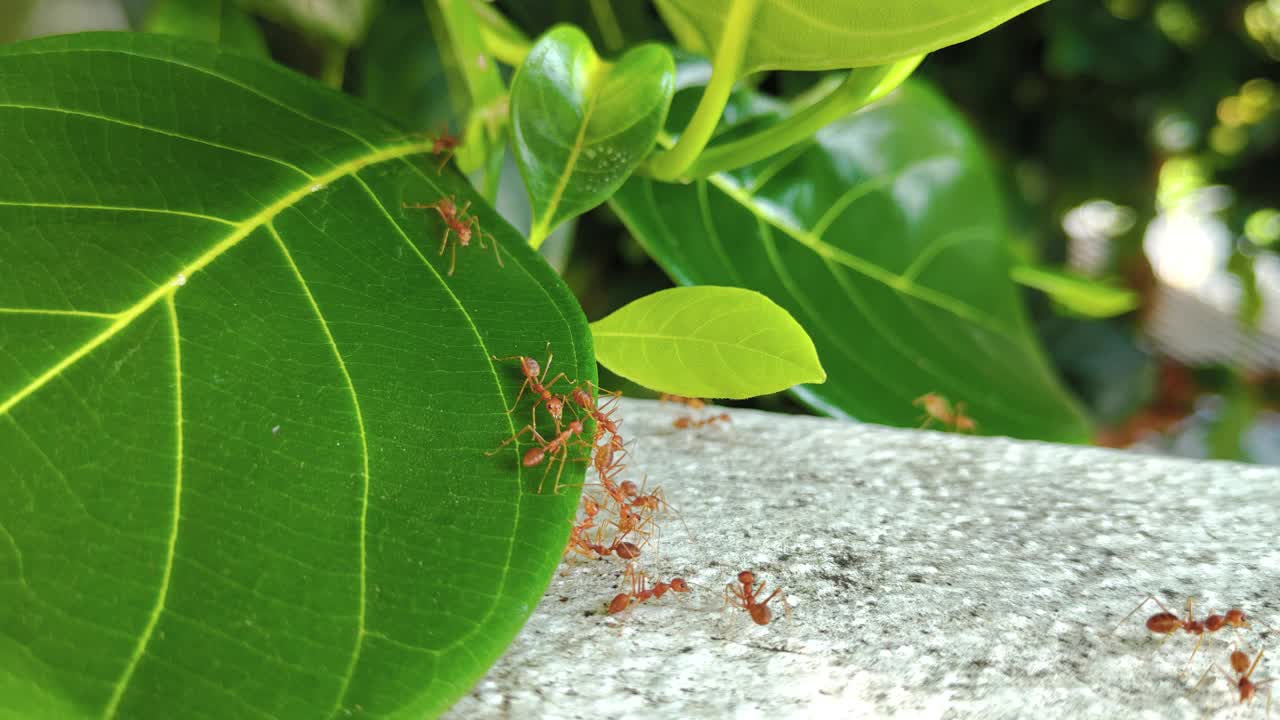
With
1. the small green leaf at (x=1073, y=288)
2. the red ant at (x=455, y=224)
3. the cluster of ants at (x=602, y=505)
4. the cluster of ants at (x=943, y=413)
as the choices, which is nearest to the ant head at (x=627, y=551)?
the cluster of ants at (x=602, y=505)

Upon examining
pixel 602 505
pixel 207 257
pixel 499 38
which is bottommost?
pixel 602 505

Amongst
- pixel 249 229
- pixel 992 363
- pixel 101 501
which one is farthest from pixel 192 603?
pixel 992 363

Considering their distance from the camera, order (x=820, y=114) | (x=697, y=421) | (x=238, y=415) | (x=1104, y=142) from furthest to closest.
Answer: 1. (x=1104, y=142)
2. (x=697, y=421)
3. (x=820, y=114)
4. (x=238, y=415)

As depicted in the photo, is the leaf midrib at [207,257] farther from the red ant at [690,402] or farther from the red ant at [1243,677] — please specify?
the red ant at [1243,677]

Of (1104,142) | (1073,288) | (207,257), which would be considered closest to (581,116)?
(207,257)

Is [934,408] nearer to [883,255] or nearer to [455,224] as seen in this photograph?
[883,255]

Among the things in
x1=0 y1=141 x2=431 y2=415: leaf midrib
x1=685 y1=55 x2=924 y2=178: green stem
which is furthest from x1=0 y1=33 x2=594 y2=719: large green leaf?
x1=685 y1=55 x2=924 y2=178: green stem

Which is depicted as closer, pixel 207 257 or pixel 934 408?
pixel 207 257

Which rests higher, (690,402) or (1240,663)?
(690,402)
